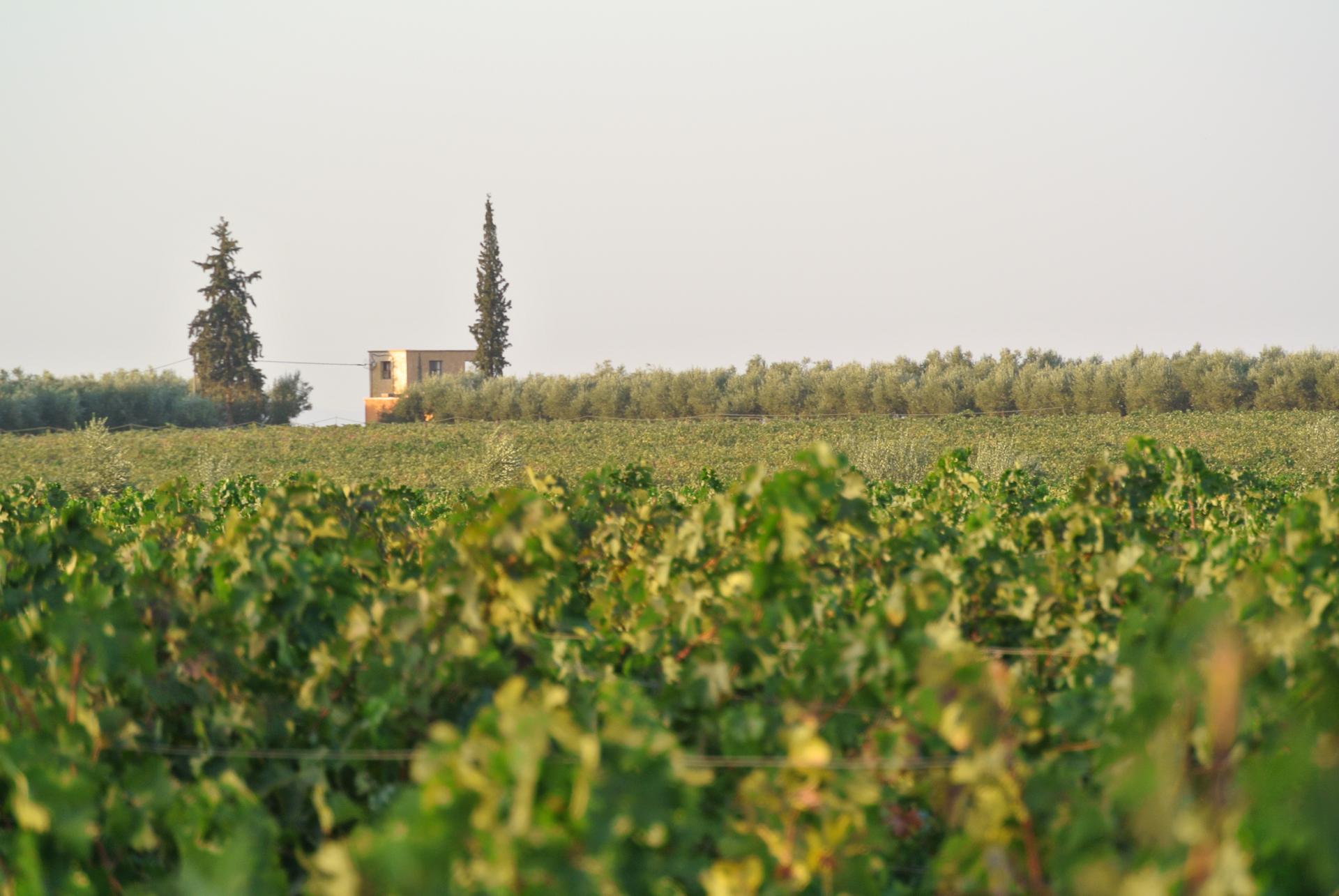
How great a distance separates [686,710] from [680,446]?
3532 centimetres

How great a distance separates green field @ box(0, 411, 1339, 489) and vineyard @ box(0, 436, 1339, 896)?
23.3 metres

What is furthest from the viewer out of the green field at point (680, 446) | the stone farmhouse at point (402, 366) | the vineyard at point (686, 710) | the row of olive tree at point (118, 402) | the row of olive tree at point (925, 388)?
the stone farmhouse at point (402, 366)

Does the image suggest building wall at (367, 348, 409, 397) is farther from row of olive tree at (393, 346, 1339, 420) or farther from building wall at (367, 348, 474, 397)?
row of olive tree at (393, 346, 1339, 420)

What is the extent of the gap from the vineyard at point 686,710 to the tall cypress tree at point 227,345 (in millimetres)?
56768

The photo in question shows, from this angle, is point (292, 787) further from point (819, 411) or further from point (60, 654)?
point (819, 411)

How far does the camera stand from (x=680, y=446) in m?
38.3

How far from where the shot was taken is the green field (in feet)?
103

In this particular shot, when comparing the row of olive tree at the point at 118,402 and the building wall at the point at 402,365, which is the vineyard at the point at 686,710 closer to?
the row of olive tree at the point at 118,402

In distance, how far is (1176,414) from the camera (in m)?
42.2

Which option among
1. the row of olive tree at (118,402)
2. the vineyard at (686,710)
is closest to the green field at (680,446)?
the row of olive tree at (118,402)

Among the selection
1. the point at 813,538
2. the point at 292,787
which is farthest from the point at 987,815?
the point at 292,787

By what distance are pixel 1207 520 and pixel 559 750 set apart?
18.6 feet

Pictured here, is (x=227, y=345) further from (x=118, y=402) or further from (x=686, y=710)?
(x=686, y=710)

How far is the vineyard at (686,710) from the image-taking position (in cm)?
168
